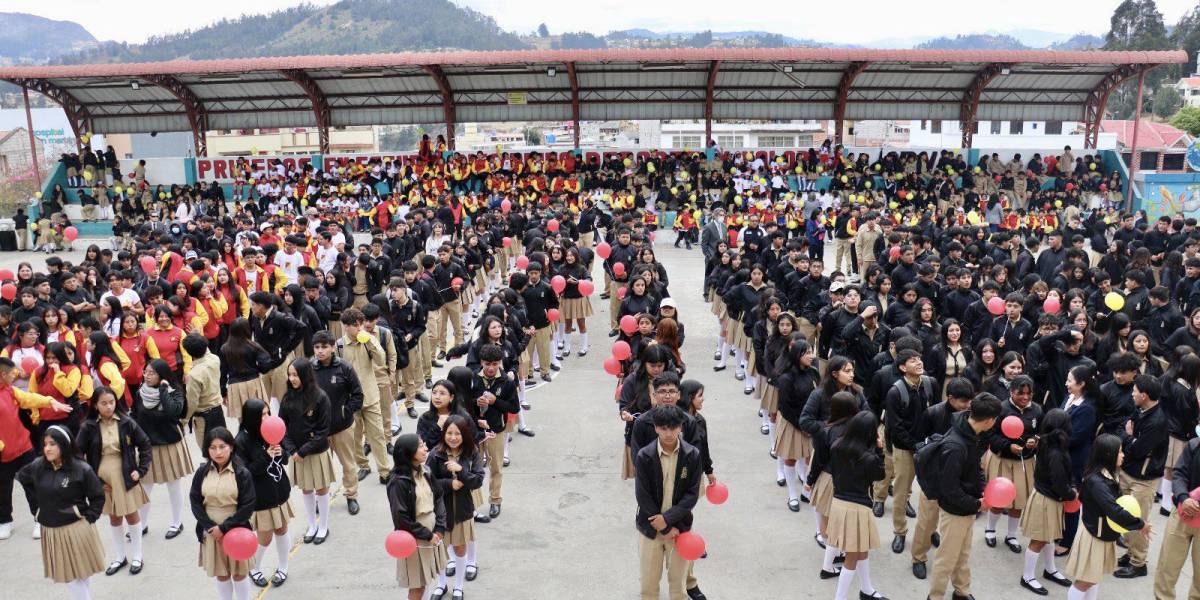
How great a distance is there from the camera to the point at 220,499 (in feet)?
17.0

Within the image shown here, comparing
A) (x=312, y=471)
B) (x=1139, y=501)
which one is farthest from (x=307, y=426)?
(x=1139, y=501)

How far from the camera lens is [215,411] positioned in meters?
7.01

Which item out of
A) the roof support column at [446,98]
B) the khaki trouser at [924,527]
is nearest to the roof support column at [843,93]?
the roof support column at [446,98]

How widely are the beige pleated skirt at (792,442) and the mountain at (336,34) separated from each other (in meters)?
130

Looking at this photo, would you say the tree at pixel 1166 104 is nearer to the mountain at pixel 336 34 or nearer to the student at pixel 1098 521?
the student at pixel 1098 521

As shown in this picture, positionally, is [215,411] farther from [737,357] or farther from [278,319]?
[737,357]

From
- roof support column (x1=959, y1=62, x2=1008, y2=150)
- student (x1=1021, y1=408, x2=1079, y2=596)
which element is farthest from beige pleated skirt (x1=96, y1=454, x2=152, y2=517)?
roof support column (x1=959, y1=62, x2=1008, y2=150)

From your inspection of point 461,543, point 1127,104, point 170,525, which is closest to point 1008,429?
point 461,543

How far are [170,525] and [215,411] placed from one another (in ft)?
2.99

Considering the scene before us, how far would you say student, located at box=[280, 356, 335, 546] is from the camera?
6199 millimetres

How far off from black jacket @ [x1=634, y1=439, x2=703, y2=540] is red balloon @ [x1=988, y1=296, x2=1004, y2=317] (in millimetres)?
4770

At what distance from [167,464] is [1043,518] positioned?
5958 mm

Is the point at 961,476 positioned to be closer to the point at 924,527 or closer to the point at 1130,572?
the point at 924,527

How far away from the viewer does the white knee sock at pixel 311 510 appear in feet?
21.5
